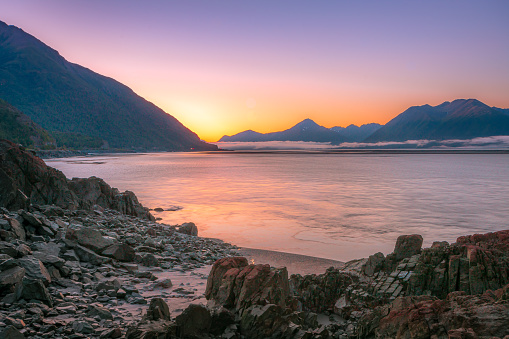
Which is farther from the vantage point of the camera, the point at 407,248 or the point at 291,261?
the point at 291,261

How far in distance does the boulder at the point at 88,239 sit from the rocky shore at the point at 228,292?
30 mm

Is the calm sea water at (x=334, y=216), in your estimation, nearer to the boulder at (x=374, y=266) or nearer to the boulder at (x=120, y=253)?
the boulder at (x=374, y=266)

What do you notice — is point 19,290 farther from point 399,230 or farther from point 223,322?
point 399,230

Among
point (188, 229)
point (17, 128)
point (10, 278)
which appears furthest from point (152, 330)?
point (17, 128)

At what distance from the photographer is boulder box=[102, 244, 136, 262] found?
9.55 metres

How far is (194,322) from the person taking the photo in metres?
5.56

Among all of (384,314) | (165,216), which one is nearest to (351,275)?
(384,314)

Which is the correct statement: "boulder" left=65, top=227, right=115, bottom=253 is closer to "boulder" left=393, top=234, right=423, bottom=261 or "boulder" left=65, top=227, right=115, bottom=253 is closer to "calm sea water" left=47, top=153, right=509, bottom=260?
"calm sea water" left=47, top=153, right=509, bottom=260

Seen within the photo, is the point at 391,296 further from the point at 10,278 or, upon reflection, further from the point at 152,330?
the point at 10,278

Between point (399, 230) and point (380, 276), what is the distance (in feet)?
46.5

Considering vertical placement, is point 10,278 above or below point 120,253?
above

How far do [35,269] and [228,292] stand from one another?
4.11m

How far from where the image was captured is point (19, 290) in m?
5.86

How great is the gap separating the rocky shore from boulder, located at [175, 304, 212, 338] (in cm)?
2
